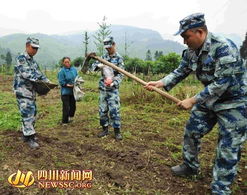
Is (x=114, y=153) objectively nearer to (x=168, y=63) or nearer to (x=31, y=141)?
(x=31, y=141)

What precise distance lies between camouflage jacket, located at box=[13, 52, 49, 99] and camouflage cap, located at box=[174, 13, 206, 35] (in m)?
2.80

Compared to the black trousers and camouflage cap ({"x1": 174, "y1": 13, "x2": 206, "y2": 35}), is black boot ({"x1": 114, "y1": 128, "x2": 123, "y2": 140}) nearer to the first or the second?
the black trousers

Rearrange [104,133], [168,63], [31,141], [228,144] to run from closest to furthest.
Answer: [228,144], [31,141], [104,133], [168,63]

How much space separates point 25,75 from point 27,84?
20 cm

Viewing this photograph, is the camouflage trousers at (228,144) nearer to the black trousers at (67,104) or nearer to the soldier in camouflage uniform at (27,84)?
the soldier in camouflage uniform at (27,84)

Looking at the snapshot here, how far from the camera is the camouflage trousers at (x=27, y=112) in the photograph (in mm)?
4977

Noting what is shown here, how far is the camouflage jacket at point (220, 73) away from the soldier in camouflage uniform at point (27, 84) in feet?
9.28

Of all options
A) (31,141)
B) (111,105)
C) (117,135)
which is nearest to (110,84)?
(111,105)

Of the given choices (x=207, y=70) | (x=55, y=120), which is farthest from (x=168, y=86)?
(x=55, y=120)

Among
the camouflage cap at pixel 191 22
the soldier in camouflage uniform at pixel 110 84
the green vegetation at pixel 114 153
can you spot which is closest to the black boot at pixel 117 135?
the soldier in camouflage uniform at pixel 110 84

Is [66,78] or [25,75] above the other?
[25,75]

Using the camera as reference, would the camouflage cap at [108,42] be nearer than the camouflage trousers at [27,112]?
No

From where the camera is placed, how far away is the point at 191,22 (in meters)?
3.16

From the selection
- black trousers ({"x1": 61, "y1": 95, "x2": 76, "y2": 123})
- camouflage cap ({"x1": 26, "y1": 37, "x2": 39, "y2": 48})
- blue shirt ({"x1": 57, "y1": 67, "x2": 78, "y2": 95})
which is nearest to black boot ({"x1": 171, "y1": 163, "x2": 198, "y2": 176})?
camouflage cap ({"x1": 26, "y1": 37, "x2": 39, "y2": 48})
